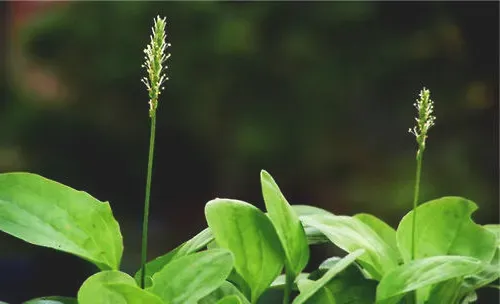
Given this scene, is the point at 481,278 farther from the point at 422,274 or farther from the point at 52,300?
the point at 52,300

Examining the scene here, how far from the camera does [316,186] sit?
1499 mm

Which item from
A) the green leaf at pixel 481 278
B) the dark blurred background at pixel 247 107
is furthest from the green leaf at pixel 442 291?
the dark blurred background at pixel 247 107

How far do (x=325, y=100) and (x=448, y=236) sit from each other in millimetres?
1141

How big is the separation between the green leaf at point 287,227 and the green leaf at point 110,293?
2.6 inches

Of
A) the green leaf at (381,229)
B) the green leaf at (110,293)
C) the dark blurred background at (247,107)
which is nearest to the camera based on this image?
the green leaf at (110,293)

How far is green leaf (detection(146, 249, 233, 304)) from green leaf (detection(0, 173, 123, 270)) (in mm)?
34

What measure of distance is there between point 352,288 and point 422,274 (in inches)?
1.6

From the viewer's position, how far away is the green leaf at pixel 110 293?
26 cm

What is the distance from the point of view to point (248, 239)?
1.02 ft

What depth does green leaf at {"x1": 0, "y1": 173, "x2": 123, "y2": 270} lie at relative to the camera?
0.29 m

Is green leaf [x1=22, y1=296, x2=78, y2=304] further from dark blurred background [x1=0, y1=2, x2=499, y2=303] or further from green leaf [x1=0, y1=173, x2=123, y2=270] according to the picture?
dark blurred background [x1=0, y1=2, x2=499, y2=303]

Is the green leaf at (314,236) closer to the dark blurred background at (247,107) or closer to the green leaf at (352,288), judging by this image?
the green leaf at (352,288)

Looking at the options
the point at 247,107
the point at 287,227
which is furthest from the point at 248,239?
the point at 247,107

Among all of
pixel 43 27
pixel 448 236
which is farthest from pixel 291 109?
pixel 448 236
